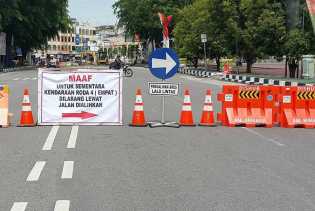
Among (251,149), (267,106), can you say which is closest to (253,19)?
(267,106)

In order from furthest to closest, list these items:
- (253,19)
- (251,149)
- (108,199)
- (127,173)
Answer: (253,19)
(251,149)
(127,173)
(108,199)

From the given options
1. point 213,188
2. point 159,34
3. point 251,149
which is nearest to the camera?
point 213,188

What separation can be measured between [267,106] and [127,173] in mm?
6933

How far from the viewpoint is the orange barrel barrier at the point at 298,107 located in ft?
48.3

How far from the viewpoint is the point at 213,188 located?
7629 mm

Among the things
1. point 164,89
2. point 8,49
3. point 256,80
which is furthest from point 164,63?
point 8,49

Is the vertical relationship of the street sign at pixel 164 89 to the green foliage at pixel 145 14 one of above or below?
below

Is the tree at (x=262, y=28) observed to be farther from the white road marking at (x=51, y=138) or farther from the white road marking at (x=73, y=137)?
the white road marking at (x=51, y=138)

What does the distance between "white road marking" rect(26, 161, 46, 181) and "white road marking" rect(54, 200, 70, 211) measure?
137cm

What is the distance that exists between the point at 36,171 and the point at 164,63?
645 cm

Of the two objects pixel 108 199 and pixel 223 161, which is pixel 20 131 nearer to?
pixel 223 161

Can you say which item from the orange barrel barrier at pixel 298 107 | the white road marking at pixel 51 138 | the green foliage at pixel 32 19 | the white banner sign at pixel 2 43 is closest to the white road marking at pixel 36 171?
the white road marking at pixel 51 138

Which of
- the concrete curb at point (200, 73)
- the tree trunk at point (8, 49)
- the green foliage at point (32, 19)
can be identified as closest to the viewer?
the concrete curb at point (200, 73)

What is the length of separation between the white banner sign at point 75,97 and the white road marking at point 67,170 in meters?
4.97
